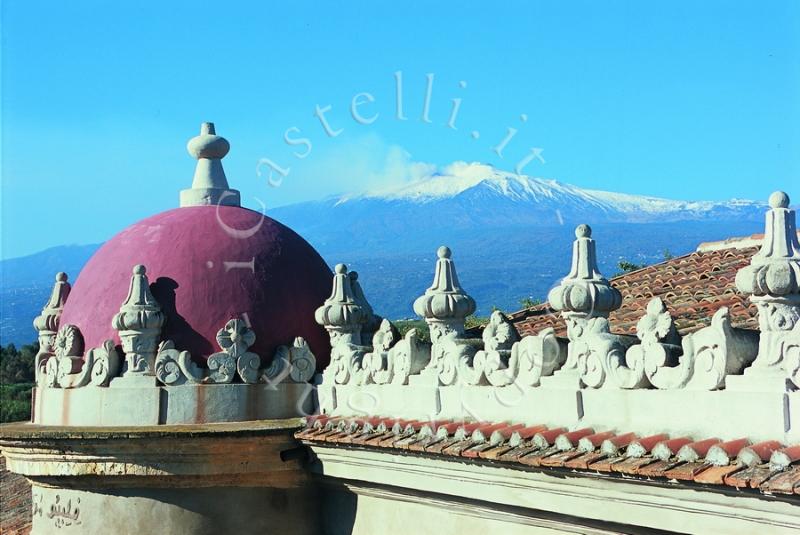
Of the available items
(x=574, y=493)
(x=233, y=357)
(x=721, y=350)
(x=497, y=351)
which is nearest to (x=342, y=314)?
(x=233, y=357)

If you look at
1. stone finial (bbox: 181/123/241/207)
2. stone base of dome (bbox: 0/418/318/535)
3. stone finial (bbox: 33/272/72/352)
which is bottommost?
stone base of dome (bbox: 0/418/318/535)

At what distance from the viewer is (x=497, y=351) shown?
37.0ft

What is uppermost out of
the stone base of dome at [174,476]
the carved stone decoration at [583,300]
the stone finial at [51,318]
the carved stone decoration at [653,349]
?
the stone finial at [51,318]

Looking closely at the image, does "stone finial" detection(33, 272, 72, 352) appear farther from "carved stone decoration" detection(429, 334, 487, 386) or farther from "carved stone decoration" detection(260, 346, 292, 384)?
"carved stone decoration" detection(429, 334, 487, 386)

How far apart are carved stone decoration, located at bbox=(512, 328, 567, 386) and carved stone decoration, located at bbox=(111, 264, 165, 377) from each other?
527 cm

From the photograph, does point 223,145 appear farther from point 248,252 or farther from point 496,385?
point 496,385

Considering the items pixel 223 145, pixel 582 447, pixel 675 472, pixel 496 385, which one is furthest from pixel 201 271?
pixel 675 472

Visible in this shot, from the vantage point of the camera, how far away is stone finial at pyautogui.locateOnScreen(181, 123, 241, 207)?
1650cm

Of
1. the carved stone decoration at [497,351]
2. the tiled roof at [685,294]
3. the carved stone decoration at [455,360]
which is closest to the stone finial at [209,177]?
the tiled roof at [685,294]

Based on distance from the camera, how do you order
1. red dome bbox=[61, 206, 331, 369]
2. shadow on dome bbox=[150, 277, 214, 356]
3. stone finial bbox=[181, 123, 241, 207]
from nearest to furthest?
1. shadow on dome bbox=[150, 277, 214, 356]
2. red dome bbox=[61, 206, 331, 369]
3. stone finial bbox=[181, 123, 241, 207]

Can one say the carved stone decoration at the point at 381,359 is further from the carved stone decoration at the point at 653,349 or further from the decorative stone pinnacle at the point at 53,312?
the decorative stone pinnacle at the point at 53,312

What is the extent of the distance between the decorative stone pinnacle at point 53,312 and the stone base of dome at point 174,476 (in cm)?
245

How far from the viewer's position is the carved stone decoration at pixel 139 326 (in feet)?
46.9

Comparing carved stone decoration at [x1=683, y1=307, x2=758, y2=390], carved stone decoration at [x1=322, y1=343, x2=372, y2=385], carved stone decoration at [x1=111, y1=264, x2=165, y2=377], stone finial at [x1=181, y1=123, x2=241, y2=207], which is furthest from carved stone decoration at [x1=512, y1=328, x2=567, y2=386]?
stone finial at [x1=181, y1=123, x2=241, y2=207]
